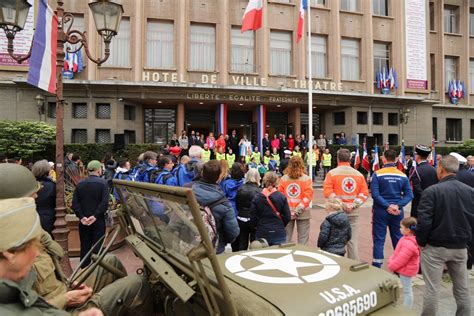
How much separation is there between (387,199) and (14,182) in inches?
210

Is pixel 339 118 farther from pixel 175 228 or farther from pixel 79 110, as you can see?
pixel 175 228

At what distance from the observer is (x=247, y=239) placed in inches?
230

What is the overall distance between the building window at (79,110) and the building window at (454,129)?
28.1 meters

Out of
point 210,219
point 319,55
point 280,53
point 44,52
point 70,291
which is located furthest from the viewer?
point 319,55

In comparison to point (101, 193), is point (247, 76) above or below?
above

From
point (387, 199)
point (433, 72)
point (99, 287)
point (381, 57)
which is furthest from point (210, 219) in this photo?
point (433, 72)

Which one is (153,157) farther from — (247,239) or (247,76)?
(247,76)

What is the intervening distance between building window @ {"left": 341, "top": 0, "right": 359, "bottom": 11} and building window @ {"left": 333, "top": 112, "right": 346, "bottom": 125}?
7.42 m

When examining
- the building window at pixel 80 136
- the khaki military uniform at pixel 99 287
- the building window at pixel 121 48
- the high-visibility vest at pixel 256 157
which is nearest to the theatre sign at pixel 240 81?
the building window at pixel 121 48

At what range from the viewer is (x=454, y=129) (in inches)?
1179

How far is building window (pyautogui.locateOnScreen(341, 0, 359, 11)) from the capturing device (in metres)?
25.2

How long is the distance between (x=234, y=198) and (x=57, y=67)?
362 cm

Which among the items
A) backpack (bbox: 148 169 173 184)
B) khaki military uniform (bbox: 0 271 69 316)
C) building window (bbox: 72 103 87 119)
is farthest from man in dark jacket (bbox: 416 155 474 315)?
building window (bbox: 72 103 87 119)

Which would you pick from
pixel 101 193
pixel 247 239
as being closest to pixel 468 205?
pixel 247 239
